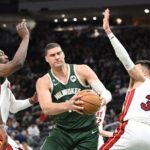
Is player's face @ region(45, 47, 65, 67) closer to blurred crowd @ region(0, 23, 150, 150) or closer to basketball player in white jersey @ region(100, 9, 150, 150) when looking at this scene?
basketball player in white jersey @ region(100, 9, 150, 150)

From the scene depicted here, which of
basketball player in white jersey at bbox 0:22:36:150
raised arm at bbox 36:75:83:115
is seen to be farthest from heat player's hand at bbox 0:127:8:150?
raised arm at bbox 36:75:83:115

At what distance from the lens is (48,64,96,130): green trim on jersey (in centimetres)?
694

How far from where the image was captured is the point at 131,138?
6.47 m

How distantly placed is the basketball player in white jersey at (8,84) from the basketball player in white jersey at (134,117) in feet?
4.16

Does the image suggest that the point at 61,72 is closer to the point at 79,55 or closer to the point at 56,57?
the point at 56,57

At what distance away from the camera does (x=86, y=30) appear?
35.1 metres

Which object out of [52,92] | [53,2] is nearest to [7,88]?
[52,92]

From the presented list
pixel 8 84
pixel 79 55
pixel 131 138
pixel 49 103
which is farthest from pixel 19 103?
pixel 79 55

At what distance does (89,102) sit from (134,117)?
721 millimetres

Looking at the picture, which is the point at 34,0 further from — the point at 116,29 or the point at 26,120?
the point at 26,120

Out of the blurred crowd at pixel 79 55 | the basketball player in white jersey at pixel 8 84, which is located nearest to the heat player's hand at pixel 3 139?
the basketball player in white jersey at pixel 8 84

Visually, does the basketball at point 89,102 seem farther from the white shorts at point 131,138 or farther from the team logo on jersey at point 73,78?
the team logo on jersey at point 73,78

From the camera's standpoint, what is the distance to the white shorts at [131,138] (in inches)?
254

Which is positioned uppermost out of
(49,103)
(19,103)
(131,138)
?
(49,103)
